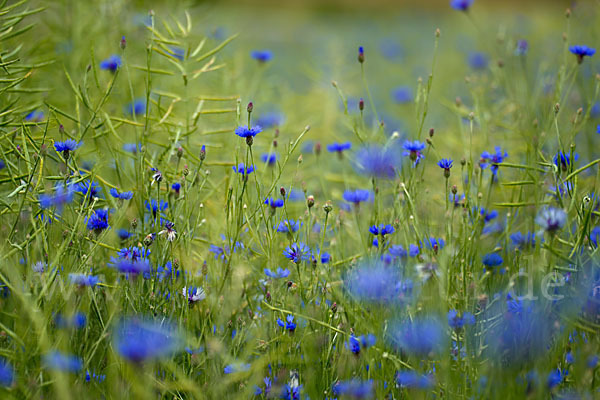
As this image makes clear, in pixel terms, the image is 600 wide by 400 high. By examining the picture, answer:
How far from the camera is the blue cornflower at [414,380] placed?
1.07m

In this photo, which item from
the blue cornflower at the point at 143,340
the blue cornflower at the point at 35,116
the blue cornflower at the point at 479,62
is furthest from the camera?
the blue cornflower at the point at 479,62

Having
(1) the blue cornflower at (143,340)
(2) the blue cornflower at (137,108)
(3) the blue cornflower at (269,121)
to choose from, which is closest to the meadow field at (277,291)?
(1) the blue cornflower at (143,340)

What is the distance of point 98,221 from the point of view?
136 cm

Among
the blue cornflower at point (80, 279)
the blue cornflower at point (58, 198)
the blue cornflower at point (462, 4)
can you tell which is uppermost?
the blue cornflower at point (462, 4)

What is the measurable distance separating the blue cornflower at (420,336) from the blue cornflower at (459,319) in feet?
0.14

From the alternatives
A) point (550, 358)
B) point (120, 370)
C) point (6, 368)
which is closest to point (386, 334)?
point (550, 358)

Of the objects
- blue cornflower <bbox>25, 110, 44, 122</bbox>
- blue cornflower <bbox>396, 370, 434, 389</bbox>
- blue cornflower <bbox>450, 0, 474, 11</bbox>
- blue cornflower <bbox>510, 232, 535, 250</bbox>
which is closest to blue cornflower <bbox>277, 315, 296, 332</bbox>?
blue cornflower <bbox>396, 370, 434, 389</bbox>

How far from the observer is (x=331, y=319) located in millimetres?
1282

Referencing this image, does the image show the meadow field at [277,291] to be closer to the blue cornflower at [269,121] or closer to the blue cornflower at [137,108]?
the blue cornflower at [137,108]

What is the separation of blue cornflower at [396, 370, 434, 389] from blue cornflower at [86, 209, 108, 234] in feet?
2.26

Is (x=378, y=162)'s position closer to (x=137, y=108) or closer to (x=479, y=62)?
(x=137, y=108)

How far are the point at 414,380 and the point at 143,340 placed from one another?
46 cm

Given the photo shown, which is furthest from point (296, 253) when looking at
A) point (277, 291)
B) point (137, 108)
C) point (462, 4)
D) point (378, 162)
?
point (462, 4)

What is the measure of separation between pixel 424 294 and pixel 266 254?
0.35 metres
